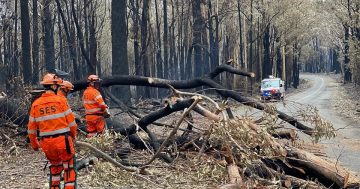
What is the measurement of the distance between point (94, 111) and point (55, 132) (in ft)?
12.5

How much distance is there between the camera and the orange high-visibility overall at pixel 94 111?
1034 centimetres

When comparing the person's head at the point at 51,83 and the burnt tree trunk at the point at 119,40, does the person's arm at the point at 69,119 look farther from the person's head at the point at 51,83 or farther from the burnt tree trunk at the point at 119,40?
the burnt tree trunk at the point at 119,40

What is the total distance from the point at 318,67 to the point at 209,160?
368 feet

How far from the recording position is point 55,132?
21.7 ft

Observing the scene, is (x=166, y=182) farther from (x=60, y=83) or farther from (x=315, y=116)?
(x=315, y=116)

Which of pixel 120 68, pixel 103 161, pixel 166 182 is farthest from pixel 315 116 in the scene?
Result: pixel 120 68

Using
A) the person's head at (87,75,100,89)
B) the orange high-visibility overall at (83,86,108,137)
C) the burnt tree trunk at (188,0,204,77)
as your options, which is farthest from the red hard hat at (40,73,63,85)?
the burnt tree trunk at (188,0,204,77)

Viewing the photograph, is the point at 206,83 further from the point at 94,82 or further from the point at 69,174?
the point at 69,174

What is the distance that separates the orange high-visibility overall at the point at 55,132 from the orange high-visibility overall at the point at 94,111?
3560 mm

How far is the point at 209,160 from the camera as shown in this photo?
7363 millimetres

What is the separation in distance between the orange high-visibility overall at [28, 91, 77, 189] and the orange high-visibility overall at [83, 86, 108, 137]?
3.56m

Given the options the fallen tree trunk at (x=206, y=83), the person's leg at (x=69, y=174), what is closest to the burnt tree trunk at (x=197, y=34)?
the fallen tree trunk at (x=206, y=83)

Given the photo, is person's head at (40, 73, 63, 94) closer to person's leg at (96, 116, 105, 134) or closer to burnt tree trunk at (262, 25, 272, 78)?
person's leg at (96, 116, 105, 134)

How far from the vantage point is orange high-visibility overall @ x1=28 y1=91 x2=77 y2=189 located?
6617 mm
